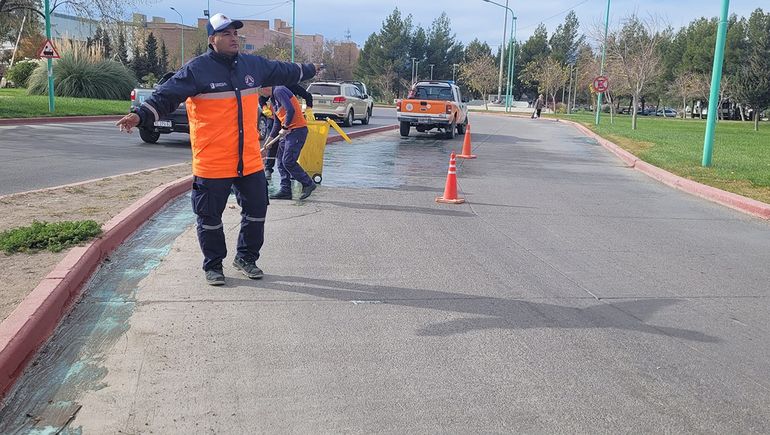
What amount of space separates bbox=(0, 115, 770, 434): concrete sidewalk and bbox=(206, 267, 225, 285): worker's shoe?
0.29 feet

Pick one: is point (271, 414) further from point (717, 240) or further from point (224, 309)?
point (717, 240)

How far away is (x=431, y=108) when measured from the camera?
2217 centimetres

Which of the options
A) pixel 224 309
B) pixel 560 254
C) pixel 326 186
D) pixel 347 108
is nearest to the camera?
pixel 224 309

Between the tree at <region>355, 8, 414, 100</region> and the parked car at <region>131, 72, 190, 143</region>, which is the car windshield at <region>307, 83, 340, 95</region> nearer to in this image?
the parked car at <region>131, 72, 190, 143</region>

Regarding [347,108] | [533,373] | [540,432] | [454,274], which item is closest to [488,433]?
[540,432]

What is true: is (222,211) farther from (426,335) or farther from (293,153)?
(293,153)

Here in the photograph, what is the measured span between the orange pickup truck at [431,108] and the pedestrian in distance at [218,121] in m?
17.0

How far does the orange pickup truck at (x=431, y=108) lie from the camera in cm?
2217

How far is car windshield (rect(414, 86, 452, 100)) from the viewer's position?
75.3ft

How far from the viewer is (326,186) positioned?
10891 millimetres

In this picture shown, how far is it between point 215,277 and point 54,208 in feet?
10.7

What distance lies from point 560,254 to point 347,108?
66.2ft

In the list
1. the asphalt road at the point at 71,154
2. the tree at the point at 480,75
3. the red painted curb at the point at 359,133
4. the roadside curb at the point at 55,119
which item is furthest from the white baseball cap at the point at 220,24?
the tree at the point at 480,75

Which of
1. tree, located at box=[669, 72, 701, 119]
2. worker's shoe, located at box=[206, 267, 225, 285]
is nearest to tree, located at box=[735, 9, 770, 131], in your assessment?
tree, located at box=[669, 72, 701, 119]
